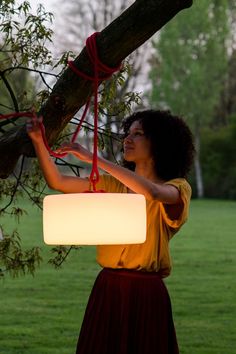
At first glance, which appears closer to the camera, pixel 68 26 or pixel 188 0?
pixel 188 0

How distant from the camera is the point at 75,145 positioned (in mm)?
2762

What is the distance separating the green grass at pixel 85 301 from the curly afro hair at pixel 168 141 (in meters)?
4.04

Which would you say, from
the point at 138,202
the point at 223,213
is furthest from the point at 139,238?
the point at 223,213

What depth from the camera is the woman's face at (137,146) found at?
305 centimetres

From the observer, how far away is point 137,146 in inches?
120

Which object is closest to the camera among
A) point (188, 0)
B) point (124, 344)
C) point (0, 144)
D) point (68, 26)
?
point (124, 344)

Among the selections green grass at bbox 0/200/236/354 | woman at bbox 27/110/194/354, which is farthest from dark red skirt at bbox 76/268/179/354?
green grass at bbox 0/200/236/354

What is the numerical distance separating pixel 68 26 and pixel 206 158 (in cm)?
792

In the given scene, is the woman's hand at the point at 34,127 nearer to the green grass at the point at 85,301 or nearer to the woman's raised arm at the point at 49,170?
the woman's raised arm at the point at 49,170

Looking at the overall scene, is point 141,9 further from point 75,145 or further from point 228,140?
point 228,140

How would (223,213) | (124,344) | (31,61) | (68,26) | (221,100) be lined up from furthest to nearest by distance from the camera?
(221,100) → (68,26) → (223,213) → (31,61) → (124,344)

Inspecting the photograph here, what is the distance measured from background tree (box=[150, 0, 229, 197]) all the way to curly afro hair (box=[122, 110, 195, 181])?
123ft

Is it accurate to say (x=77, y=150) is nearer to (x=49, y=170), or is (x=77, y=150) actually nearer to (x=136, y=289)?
(x=49, y=170)

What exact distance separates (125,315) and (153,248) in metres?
0.23
